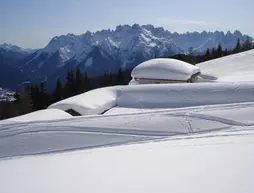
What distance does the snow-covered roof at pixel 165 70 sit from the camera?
13133mm

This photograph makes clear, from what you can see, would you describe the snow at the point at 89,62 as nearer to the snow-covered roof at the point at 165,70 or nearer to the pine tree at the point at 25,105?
the pine tree at the point at 25,105

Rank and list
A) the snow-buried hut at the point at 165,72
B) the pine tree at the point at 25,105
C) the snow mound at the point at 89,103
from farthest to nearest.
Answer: the pine tree at the point at 25,105, the snow-buried hut at the point at 165,72, the snow mound at the point at 89,103

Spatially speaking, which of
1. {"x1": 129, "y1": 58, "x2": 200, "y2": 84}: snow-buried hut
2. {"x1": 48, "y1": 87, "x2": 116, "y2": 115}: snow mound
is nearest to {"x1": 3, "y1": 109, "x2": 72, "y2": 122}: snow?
{"x1": 48, "y1": 87, "x2": 116, "y2": 115}: snow mound

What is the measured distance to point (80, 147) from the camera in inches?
199

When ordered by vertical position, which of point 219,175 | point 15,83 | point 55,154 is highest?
point 219,175

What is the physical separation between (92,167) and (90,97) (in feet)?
19.0

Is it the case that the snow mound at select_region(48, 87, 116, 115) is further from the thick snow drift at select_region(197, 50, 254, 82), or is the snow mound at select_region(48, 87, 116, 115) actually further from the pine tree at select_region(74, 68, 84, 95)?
the pine tree at select_region(74, 68, 84, 95)

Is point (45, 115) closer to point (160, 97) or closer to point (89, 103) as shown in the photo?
point (89, 103)

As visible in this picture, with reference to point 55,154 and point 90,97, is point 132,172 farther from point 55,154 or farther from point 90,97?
point 90,97

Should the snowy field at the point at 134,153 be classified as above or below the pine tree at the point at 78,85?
above

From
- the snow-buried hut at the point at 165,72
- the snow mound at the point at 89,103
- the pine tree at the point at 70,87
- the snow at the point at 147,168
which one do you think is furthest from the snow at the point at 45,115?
the pine tree at the point at 70,87

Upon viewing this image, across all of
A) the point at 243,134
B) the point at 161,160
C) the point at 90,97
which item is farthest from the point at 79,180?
the point at 90,97

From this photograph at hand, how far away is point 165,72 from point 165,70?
0.13 meters

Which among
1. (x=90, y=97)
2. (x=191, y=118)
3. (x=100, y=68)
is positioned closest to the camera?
(x=191, y=118)
